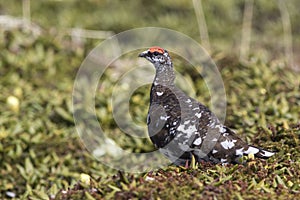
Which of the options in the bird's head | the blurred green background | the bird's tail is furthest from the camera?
the bird's head

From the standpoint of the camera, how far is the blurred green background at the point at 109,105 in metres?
4.31

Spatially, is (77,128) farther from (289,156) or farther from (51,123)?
(289,156)

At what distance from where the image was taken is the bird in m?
4.84

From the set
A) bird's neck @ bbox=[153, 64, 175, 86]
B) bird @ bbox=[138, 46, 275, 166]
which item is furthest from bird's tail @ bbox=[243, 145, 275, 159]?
bird's neck @ bbox=[153, 64, 175, 86]

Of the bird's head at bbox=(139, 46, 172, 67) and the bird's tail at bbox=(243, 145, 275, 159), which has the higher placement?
the bird's head at bbox=(139, 46, 172, 67)

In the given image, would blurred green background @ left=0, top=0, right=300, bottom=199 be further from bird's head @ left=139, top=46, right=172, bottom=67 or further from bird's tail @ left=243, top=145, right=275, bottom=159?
bird's head @ left=139, top=46, right=172, bottom=67

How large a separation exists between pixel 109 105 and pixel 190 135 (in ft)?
8.78

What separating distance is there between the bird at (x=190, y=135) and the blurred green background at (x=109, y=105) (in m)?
0.21

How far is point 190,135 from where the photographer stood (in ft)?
16.0

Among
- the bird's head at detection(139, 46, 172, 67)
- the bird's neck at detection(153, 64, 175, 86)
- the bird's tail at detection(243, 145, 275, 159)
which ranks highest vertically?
the bird's head at detection(139, 46, 172, 67)

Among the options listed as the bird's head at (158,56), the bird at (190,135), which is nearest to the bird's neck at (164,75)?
the bird's head at (158,56)

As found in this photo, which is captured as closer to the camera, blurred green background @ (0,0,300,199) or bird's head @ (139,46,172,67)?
blurred green background @ (0,0,300,199)

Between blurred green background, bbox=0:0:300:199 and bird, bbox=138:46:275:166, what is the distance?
0.21 m

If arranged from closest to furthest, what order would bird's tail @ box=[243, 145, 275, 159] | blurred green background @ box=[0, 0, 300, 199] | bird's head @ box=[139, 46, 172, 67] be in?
1. blurred green background @ box=[0, 0, 300, 199]
2. bird's tail @ box=[243, 145, 275, 159]
3. bird's head @ box=[139, 46, 172, 67]
